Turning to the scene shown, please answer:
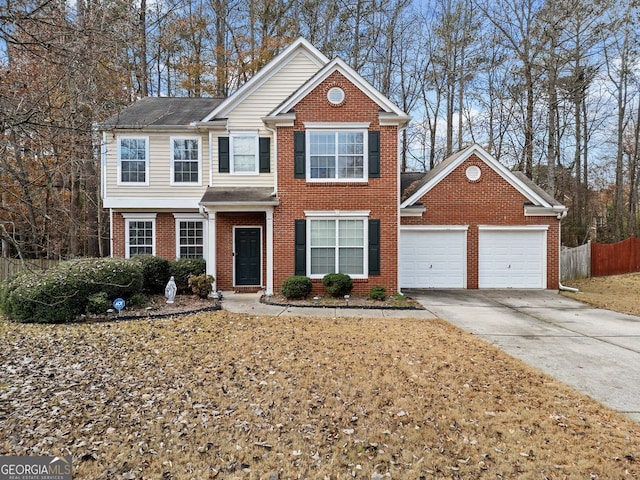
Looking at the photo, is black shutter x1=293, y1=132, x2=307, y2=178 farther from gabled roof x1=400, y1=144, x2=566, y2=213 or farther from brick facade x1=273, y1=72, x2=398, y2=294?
gabled roof x1=400, y1=144, x2=566, y2=213

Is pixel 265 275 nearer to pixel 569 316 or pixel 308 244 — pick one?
pixel 308 244

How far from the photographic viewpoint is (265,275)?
1329 centimetres

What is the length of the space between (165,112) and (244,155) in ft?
13.0

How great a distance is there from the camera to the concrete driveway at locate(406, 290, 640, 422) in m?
5.41

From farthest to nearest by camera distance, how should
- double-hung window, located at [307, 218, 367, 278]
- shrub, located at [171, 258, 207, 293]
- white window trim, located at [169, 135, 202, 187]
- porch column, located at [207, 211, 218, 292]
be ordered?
white window trim, located at [169, 135, 202, 187] < shrub, located at [171, 258, 207, 293] < porch column, located at [207, 211, 218, 292] < double-hung window, located at [307, 218, 367, 278]

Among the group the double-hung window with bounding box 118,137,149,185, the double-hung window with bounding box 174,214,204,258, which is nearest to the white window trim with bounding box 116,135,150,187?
the double-hung window with bounding box 118,137,149,185

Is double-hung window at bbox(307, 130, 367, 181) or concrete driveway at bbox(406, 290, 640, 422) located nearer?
concrete driveway at bbox(406, 290, 640, 422)

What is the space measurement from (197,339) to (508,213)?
456 inches

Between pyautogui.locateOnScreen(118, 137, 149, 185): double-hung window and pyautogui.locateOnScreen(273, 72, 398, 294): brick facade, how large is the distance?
203 inches

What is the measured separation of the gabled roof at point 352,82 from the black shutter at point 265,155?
4.87ft

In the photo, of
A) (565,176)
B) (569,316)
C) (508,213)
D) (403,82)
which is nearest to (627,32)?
(565,176)

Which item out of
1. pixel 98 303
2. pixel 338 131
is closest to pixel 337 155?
pixel 338 131

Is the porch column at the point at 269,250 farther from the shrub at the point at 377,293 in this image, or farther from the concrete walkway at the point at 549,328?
the shrub at the point at 377,293

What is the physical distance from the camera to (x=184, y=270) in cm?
1257
